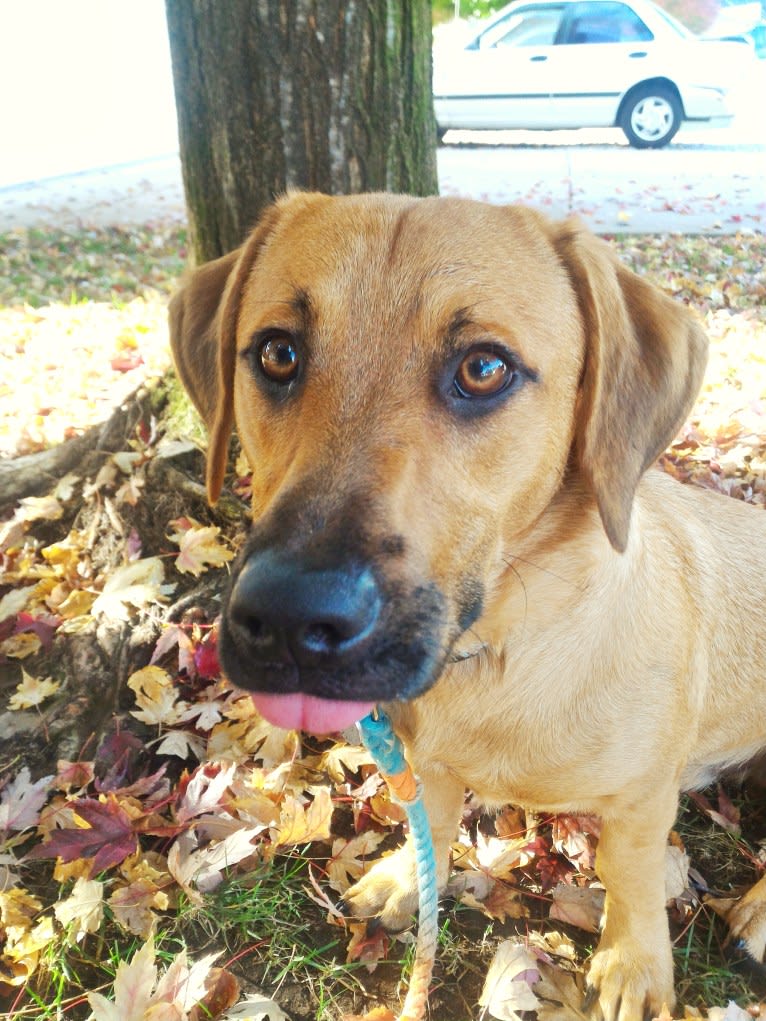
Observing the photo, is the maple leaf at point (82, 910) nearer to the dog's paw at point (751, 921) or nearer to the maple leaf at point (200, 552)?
the maple leaf at point (200, 552)

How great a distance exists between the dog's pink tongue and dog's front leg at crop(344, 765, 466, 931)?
32.4 inches

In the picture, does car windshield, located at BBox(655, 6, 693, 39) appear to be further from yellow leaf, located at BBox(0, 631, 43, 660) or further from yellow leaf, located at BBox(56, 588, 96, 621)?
yellow leaf, located at BBox(0, 631, 43, 660)

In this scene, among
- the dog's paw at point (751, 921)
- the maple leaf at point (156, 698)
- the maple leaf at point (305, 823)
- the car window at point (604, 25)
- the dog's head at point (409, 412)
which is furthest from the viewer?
the car window at point (604, 25)

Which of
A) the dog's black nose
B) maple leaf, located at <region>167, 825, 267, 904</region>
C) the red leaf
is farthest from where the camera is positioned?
the red leaf

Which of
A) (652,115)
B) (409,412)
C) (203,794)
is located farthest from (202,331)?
(652,115)

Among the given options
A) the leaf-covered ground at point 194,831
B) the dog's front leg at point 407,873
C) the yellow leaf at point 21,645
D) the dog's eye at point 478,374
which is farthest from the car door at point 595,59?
the dog's front leg at point 407,873

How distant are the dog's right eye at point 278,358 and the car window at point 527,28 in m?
15.3

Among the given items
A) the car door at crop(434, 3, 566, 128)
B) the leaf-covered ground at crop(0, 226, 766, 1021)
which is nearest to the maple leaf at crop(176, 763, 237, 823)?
the leaf-covered ground at crop(0, 226, 766, 1021)

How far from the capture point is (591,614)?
2230mm

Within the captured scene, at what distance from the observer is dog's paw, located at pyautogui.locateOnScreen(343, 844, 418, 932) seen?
262cm

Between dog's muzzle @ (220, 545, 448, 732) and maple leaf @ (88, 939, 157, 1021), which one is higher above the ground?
dog's muzzle @ (220, 545, 448, 732)

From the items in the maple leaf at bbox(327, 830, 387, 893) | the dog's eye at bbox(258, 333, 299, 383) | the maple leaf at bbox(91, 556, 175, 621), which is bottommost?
the maple leaf at bbox(327, 830, 387, 893)

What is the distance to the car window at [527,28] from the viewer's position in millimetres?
14688

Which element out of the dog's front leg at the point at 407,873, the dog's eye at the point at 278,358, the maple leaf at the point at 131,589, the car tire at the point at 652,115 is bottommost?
the dog's front leg at the point at 407,873
